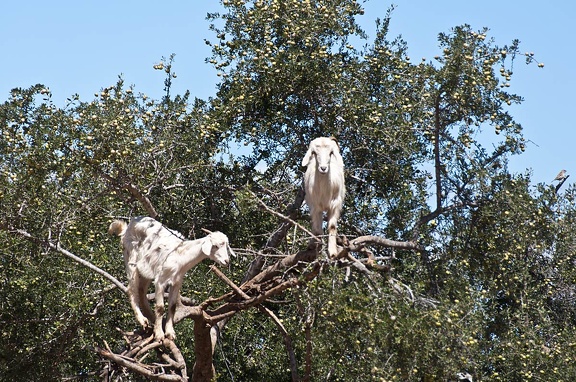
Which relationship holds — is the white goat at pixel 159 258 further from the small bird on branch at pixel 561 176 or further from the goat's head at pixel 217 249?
the small bird on branch at pixel 561 176

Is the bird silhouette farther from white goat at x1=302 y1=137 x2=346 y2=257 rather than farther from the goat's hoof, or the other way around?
the goat's hoof

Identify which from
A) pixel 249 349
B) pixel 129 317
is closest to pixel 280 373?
pixel 249 349

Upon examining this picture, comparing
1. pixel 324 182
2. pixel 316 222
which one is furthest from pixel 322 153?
pixel 316 222

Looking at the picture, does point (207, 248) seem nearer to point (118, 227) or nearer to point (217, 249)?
point (217, 249)

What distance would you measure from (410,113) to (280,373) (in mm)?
3662

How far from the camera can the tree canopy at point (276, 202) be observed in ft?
35.4

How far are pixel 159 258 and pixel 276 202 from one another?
299 centimetres

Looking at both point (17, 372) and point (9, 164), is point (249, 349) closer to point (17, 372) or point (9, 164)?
point (17, 372)

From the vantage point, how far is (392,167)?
12.2m

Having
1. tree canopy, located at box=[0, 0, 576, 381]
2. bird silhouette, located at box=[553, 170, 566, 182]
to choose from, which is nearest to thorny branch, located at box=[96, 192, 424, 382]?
tree canopy, located at box=[0, 0, 576, 381]

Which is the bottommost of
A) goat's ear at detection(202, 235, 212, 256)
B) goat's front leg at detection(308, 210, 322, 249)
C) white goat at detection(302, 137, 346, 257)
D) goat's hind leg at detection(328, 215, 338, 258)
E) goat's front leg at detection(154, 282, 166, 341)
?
goat's front leg at detection(154, 282, 166, 341)

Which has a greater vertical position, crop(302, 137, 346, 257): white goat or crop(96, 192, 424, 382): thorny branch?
crop(302, 137, 346, 257): white goat

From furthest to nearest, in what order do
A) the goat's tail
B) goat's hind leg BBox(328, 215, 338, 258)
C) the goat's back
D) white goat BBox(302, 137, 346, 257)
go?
the goat's tail, white goat BBox(302, 137, 346, 257), the goat's back, goat's hind leg BBox(328, 215, 338, 258)

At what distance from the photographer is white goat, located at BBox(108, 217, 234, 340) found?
9109 millimetres
